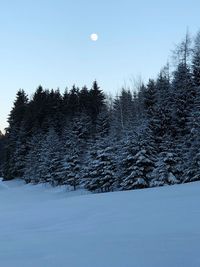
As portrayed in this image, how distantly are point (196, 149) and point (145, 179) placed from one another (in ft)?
18.1

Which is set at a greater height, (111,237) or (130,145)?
(130,145)

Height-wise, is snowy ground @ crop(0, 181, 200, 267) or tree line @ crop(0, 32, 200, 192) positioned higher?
tree line @ crop(0, 32, 200, 192)

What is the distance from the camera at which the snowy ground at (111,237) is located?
18.7 ft

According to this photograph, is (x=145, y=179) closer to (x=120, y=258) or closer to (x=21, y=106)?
(x=120, y=258)

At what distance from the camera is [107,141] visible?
116ft

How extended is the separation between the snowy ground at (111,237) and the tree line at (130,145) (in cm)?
1411

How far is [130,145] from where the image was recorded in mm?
29312

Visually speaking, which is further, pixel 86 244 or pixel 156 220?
pixel 156 220

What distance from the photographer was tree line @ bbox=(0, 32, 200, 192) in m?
26.9

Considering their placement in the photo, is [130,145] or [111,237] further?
[130,145]

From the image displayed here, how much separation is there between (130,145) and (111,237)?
867 inches

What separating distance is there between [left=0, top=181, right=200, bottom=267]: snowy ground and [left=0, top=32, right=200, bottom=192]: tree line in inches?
556

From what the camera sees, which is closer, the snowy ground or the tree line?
the snowy ground

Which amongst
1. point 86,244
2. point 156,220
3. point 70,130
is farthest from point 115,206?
point 70,130
